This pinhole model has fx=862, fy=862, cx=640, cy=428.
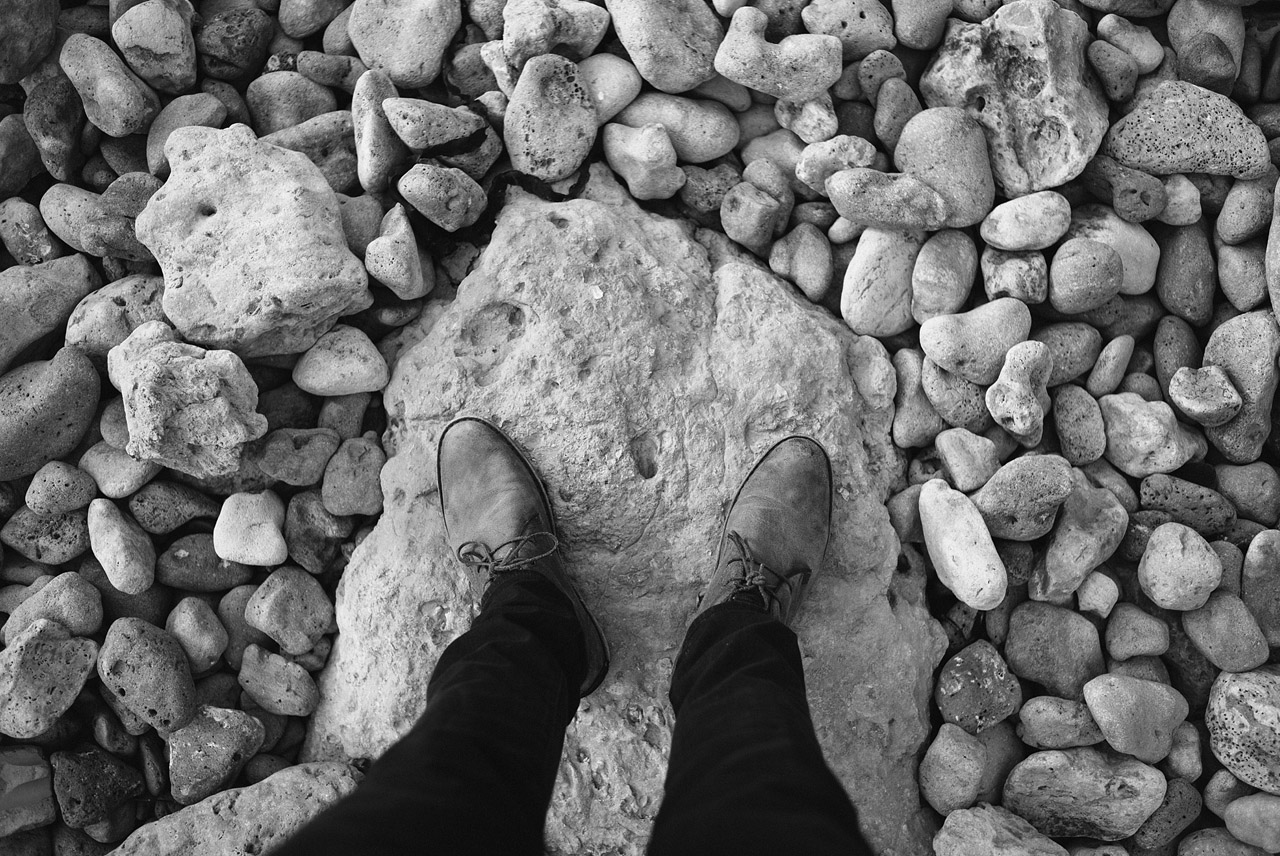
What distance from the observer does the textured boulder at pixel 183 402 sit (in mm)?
1932

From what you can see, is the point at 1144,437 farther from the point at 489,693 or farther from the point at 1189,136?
the point at 489,693

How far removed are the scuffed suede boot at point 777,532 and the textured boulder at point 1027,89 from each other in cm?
95

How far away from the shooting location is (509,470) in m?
1.98

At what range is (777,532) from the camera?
1.94m

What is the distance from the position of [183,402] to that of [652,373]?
3.54ft

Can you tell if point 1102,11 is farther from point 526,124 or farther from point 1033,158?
point 526,124

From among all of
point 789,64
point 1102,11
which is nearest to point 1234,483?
point 1102,11

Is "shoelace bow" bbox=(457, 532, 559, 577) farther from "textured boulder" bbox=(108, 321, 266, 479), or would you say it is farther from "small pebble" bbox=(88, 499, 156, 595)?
"small pebble" bbox=(88, 499, 156, 595)

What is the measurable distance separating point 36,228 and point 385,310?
962 millimetres

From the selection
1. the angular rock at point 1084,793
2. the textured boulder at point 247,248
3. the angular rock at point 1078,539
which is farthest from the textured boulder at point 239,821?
the angular rock at point 1078,539

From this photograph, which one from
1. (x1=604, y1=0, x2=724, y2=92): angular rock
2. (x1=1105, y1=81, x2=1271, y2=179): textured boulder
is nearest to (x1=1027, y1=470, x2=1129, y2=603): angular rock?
(x1=1105, y1=81, x2=1271, y2=179): textured boulder

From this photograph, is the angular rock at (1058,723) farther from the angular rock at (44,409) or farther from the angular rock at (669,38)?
the angular rock at (44,409)

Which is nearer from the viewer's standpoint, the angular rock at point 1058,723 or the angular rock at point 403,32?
the angular rock at point 1058,723

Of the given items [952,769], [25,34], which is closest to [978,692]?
[952,769]
